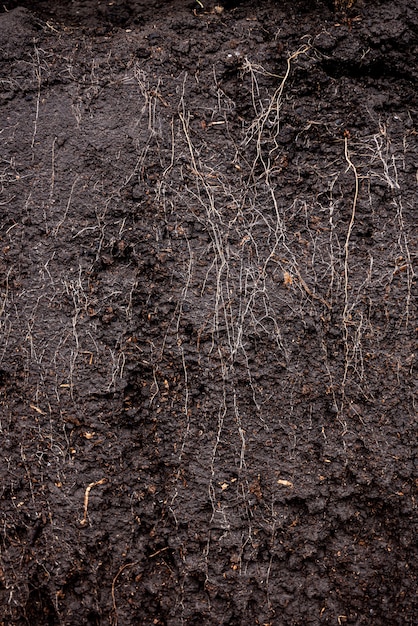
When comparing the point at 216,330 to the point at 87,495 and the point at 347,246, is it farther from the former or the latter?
the point at 87,495

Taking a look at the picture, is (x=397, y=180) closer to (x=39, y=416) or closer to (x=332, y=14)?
(x=332, y=14)

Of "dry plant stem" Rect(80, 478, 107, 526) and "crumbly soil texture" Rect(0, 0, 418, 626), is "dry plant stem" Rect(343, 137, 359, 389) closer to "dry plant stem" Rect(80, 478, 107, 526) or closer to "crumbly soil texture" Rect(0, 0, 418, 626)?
"crumbly soil texture" Rect(0, 0, 418, 626)

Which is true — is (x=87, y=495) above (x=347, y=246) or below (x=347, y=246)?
below

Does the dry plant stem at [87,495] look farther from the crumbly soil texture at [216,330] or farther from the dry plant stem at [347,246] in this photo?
the dry plant stem at [347,246]

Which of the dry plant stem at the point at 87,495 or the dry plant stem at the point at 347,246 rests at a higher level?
the dry plant stem at the point at 347,246

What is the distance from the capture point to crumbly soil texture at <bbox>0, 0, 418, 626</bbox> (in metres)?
2.21

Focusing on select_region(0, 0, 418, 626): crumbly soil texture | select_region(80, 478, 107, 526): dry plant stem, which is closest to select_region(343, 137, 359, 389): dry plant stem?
select_region(0, 0, 418, 626): crumbly soil texture

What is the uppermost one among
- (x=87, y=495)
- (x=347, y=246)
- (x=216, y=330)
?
(x=347, y=246)

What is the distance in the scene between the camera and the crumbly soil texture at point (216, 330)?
2209 mm

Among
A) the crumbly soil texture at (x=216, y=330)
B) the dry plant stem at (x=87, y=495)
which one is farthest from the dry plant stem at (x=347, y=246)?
the dry plant stem at (x=87, y=495)

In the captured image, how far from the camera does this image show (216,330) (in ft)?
7.32

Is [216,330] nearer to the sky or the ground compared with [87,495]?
nearer to the sky

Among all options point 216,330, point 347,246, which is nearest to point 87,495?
point 216,330

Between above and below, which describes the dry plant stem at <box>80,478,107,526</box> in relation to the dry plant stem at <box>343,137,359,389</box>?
below
